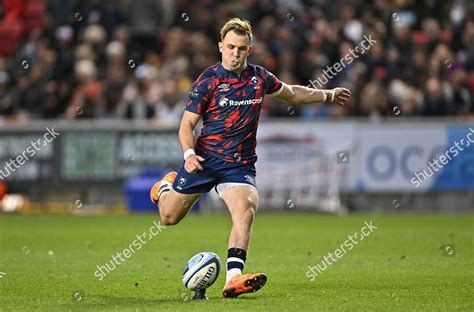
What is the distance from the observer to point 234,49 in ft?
35.2

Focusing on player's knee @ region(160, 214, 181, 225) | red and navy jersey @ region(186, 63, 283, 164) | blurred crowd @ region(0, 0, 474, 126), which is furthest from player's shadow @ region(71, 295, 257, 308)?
blurred crowd @ region(0, 0, 474, 126)

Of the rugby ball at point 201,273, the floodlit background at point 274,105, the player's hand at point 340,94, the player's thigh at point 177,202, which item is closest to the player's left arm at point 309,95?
the player's hand at point 340,94

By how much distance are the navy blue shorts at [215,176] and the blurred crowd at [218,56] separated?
15.0m

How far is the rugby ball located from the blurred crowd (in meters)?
15.6

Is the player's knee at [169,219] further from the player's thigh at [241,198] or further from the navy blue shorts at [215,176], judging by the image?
the player's thigh at [241,198]

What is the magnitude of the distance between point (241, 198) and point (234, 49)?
1.46 metres

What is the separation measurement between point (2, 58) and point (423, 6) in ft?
37.2

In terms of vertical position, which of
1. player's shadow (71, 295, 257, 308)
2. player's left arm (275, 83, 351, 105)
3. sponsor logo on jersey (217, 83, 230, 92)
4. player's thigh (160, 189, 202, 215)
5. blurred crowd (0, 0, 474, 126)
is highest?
blurred crowd (0, 0, 474, 126)

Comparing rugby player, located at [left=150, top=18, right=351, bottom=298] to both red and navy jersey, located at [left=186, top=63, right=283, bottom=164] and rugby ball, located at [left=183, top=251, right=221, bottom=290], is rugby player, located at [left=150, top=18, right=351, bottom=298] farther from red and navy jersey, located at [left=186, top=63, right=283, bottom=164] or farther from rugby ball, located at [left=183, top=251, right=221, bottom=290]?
rugby ball, located at [left=183, top=251, right=221, bottom=290]

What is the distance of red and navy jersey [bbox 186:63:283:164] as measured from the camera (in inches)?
428

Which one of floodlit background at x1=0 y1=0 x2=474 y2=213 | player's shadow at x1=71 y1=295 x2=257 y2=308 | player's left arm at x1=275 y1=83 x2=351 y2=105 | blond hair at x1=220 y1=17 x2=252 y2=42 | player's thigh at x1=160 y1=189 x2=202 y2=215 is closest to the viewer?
player's shadow at x1=71 y1=295 x2=257 y2=308

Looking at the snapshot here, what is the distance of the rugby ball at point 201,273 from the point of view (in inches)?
411

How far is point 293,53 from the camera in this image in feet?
90.3

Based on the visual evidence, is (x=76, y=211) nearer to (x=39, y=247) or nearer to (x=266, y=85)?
(x=39, y=247)
